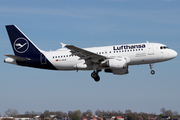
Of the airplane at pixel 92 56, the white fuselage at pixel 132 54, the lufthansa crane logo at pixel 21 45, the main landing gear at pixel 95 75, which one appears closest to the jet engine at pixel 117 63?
the airplane at pixel 92 56

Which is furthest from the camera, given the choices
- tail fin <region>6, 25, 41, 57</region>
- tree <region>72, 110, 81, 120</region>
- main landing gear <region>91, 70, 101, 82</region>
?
tail fin <region>6, 25, 41, 57</region>

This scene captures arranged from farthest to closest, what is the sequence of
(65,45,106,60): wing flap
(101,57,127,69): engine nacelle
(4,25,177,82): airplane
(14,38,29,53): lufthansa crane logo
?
1. (14,38,29,53): lufthansa crane logo
2. (4,25,177,82): airplane
3. (101,57,127,69): engine nacelle
4. (65,45,106,60): wing flap

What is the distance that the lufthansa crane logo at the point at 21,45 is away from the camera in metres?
49.8

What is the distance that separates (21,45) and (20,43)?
1.51 ft

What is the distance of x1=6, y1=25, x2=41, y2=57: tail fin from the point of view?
49.3 m

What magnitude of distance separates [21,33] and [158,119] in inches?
1048

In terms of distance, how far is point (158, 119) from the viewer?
159 ft

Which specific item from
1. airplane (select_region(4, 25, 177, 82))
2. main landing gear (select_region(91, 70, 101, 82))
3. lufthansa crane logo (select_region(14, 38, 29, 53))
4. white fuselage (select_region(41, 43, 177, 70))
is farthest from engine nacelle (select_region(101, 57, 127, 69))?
lufthansa crane logo (select_region(14, 38, 29, 53))

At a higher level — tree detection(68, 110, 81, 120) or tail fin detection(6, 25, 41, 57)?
tail fin detection(6, 25, 41, 57)

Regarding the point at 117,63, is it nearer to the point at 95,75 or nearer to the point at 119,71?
the point at 119,71

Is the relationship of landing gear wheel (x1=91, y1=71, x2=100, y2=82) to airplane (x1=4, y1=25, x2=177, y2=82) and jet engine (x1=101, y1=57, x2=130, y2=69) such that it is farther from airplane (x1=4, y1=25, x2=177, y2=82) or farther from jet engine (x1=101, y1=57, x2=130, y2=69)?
jet engine (x1=101, y1=57, x2=130, y2=69)

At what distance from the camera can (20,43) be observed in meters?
50.3

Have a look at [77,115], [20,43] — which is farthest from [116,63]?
[20,43]

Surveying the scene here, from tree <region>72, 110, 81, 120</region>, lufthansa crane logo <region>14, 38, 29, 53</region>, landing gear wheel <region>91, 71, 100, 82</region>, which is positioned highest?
lufthansa crane logo <region>14, 38, 29, 53</region>
